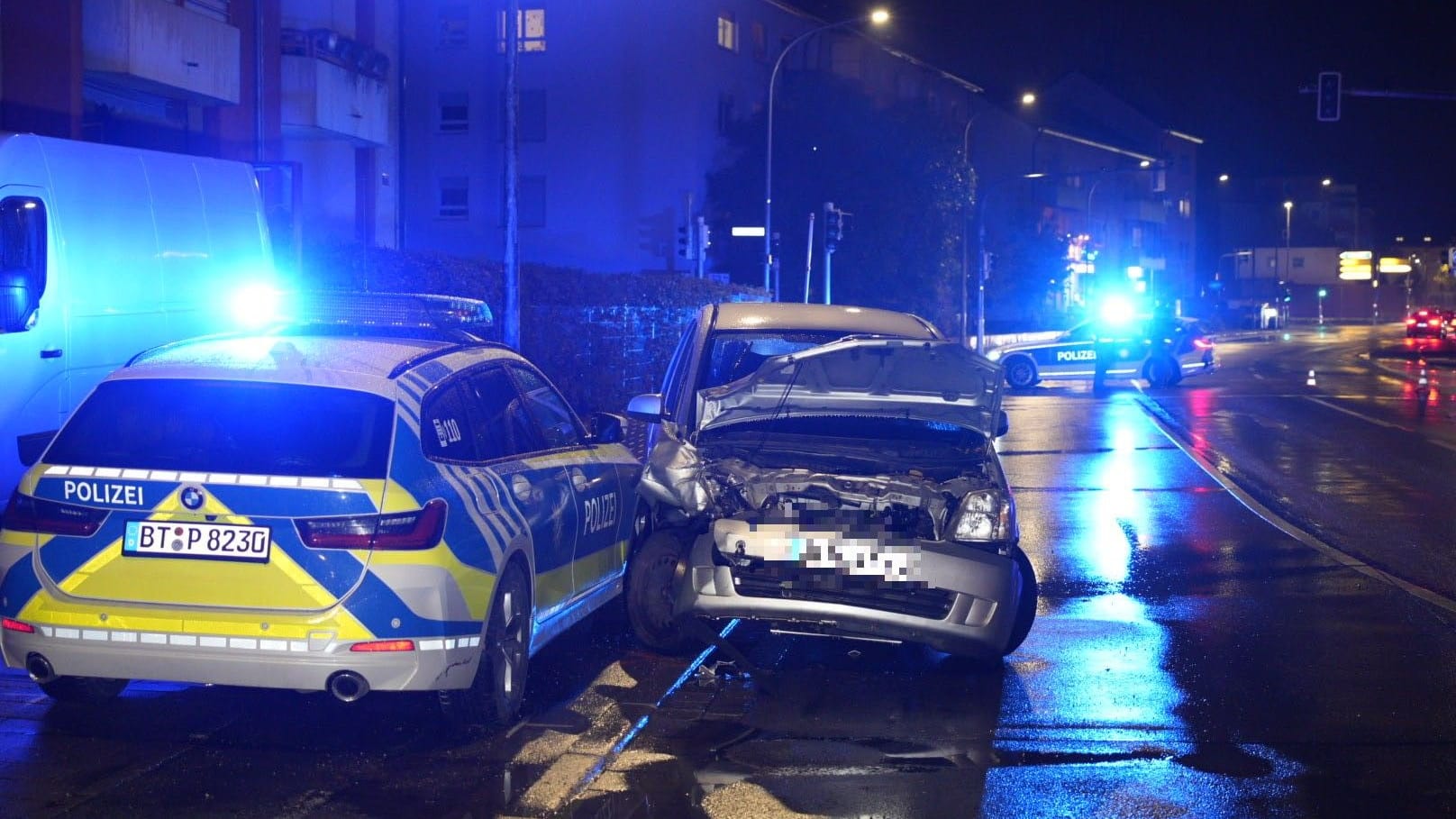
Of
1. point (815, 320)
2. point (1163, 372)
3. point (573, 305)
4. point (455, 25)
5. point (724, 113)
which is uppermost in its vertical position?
point (455, 25)

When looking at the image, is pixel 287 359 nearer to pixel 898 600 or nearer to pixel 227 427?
pixel 227 427

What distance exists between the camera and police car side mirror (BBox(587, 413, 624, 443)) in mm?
8555

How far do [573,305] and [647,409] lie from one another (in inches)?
642

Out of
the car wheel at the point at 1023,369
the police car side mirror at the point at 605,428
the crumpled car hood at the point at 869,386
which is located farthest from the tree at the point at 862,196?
the police car side mirror at the point at 605,428

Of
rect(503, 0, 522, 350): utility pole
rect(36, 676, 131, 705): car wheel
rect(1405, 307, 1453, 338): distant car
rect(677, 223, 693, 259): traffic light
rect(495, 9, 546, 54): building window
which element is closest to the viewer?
rect(36, 676, 131, 705): car wheel

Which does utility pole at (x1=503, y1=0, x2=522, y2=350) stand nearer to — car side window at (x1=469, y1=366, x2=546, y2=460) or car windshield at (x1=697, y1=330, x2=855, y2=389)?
car windshield at (x1=697, y1=330, x2=855, y2=389)

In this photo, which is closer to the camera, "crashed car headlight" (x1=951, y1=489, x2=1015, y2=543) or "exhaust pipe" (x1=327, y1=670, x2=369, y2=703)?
"exhaust pipe" (x1=327, y1=670, x2=369, y2=703)

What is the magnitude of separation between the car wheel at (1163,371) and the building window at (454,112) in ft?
75.7

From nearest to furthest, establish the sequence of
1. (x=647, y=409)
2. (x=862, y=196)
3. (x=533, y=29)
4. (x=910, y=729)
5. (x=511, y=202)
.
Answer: (x=910, y=729) → (x=647, y=409) → (x=511, y=202) → (x=533, y=29) → (x=862, y=196)

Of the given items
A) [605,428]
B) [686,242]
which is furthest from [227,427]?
[686,242]

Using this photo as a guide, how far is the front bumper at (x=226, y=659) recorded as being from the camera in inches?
236

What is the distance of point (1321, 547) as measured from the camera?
12227 mm

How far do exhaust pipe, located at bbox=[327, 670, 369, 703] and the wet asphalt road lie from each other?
0.29 meters

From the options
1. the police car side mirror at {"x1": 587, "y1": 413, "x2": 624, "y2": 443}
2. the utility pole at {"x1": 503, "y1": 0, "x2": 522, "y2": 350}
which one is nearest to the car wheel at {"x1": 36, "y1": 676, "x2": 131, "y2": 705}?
the police car side mirror at {"x1": 587, "y1": 413, "x2": 624, "y2": 443}
